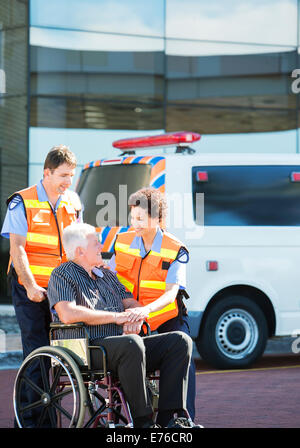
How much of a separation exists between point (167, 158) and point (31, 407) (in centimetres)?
414

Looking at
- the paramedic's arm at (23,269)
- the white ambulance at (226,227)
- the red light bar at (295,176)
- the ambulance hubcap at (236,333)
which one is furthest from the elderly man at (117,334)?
the red light bar at (295,176)

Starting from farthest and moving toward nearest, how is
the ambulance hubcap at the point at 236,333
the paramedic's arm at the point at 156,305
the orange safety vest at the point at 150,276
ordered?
the ambulance hubcap at the point at 236,333
the orange safety vest at the point at 150,276
the paramedic's arm at the point at 156,305

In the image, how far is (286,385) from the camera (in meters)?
8.62

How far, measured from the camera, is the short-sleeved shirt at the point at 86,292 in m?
5.59

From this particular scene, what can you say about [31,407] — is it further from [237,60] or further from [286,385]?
[237,60]

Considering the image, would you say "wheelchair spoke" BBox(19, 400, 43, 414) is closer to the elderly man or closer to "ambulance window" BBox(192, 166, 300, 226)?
the elderly man

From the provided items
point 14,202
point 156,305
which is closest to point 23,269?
point 14,202

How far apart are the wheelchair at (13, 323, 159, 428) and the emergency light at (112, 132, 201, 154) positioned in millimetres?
4076

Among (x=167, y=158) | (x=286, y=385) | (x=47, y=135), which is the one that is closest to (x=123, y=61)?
(x=47, y=135)

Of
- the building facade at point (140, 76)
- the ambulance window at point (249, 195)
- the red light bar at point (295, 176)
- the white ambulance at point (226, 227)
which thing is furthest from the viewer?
the building facade at point (140, 76)

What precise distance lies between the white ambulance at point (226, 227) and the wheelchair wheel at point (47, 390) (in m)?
3.55

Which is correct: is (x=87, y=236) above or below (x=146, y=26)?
below

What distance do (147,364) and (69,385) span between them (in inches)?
17.8

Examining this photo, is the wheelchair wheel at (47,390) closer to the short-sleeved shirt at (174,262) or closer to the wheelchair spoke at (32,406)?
the wheelchair spoke at (32,406)
